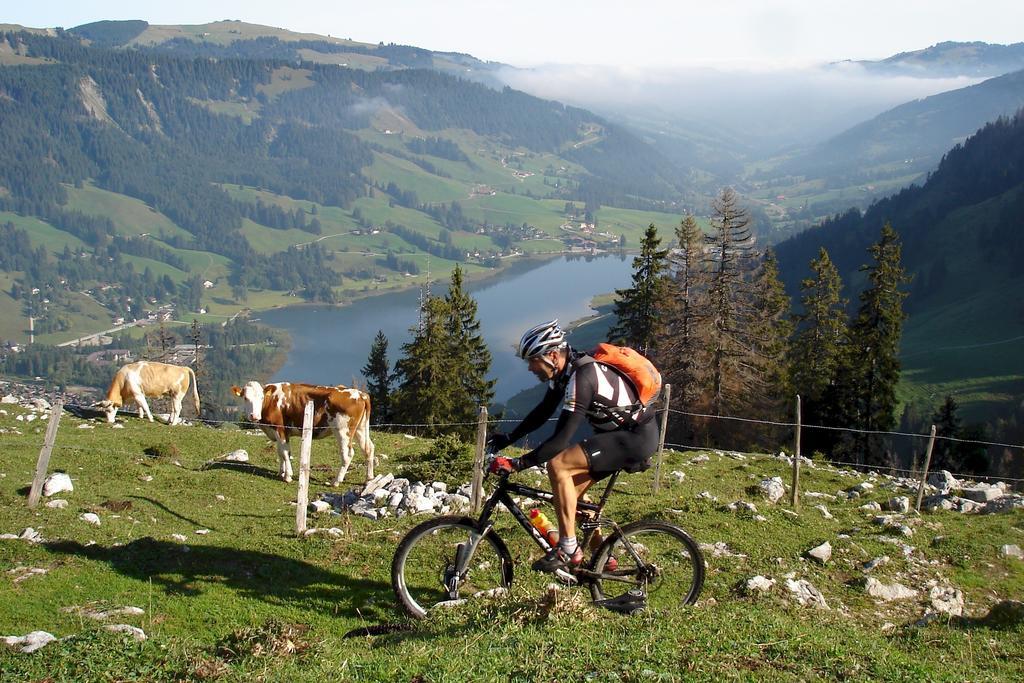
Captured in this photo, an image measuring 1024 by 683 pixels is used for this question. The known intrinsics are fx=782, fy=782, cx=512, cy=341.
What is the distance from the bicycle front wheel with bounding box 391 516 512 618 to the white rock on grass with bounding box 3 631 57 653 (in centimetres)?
306

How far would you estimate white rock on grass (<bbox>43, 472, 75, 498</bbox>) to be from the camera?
42.8 feet

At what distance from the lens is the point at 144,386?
910 inches

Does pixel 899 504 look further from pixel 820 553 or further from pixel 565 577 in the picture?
pixel 565 577

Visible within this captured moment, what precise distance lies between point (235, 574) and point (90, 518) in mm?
3520

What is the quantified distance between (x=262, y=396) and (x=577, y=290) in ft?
571

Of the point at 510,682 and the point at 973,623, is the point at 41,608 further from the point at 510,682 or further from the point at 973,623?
the point at 973,623

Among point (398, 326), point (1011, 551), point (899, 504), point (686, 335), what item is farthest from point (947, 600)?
point (398, 326)

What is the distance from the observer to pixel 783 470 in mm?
22375

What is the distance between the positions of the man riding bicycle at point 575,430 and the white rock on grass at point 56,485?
30.9ft

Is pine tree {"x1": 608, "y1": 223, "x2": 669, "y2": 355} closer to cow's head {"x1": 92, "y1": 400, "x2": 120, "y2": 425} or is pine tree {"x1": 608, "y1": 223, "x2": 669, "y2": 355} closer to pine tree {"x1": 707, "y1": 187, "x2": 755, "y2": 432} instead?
pine tree {"x1": 707, "y1": 187, "x2": 755, "y2": 432}

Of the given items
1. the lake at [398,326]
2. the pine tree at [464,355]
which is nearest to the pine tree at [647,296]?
the pine tree at [464,355]

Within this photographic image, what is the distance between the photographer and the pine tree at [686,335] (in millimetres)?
37906

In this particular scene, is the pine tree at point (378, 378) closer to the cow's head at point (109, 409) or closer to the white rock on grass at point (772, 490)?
the cow's head at point (109, 409)

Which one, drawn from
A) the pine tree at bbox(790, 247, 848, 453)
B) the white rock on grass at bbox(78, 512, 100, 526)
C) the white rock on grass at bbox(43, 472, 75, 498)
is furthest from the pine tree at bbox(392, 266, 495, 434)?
the white rock on grass at bbox(78, 512, 100, 526)
